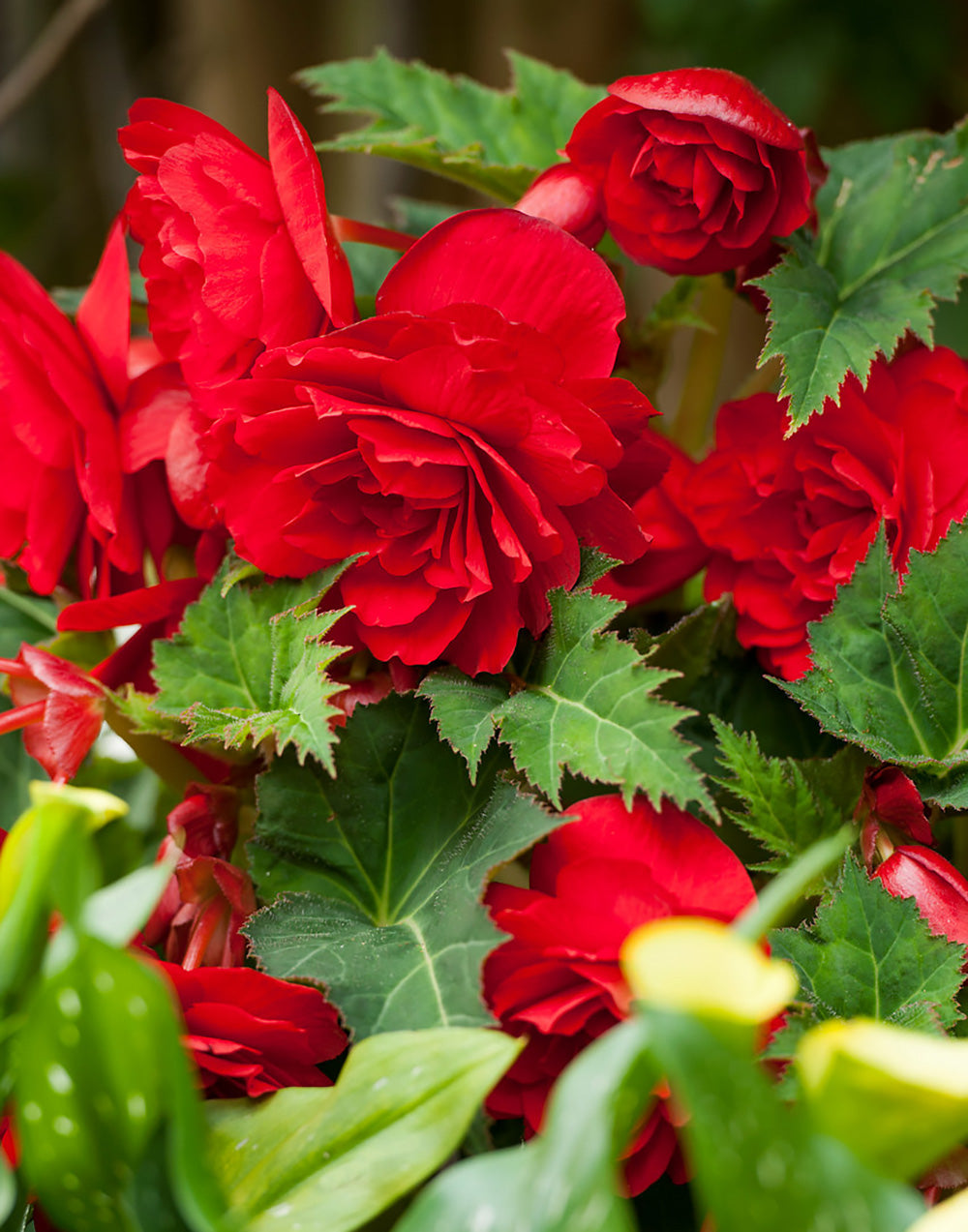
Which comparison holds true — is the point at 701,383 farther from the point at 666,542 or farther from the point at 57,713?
the point at 57,713

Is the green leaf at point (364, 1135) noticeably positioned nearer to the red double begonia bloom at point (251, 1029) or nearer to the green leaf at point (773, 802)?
the red double begonia bloom at point (251, 1029)

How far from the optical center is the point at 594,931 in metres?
0.33

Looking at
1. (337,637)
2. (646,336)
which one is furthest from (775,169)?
(337,637)

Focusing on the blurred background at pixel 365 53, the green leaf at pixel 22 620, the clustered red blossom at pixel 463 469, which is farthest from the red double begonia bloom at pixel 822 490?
the blurred background at pixel 365 53

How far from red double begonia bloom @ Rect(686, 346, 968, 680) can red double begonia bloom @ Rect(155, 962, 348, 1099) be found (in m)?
0.21

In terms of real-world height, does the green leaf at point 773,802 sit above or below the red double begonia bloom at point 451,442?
below

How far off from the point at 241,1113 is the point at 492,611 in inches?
6.7

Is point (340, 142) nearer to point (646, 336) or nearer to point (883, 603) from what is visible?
point (646, 336)

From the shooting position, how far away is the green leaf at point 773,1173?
193 mm

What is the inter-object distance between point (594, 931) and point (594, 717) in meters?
0.07

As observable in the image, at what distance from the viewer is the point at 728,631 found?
0.45 m

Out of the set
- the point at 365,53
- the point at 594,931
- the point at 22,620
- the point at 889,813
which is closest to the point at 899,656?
the point at 889,813

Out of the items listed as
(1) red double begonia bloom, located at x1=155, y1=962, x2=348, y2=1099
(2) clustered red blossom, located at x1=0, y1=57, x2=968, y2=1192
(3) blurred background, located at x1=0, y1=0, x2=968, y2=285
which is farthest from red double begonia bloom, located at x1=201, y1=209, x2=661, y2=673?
(3) blurred background, located at x1=0, y1=0, x2=968, y2=285

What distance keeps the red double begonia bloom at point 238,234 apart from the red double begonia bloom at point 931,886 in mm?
254
